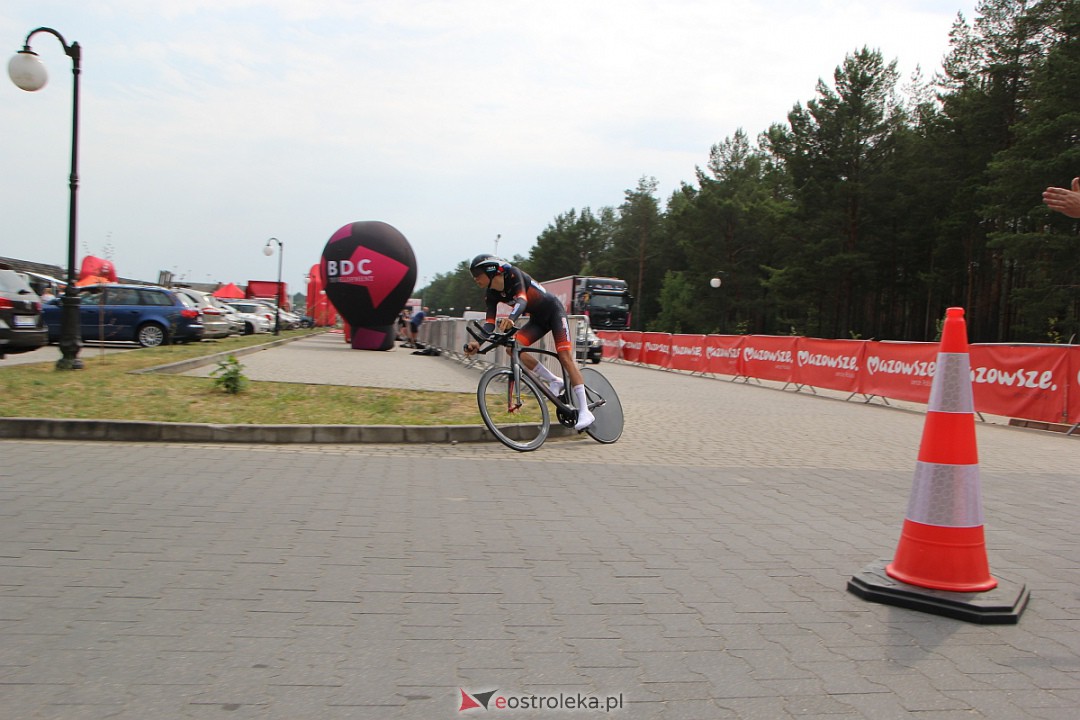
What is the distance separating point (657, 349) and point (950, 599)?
2942 cm

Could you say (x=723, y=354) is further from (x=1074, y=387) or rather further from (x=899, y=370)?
(x=1074, y=387)

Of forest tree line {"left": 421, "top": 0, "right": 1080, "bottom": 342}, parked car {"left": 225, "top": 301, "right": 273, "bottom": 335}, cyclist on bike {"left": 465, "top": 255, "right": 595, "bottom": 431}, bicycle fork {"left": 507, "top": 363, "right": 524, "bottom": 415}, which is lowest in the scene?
parked car {"left": 225, "top": 301, "right": 273, "bottom": 335}

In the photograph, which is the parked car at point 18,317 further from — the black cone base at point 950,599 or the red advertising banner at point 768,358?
the red advertising banner at point 768,358

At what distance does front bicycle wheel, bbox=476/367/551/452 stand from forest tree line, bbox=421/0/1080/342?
20837mm

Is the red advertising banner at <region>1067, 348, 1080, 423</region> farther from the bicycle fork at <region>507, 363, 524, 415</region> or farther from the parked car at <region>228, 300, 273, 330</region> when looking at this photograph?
the parked car at <region>228, 300, 273, 330</region>

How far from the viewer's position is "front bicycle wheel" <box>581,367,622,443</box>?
31.4 feet

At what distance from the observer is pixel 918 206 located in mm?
50906

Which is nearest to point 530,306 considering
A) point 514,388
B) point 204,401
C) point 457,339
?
point 514,388

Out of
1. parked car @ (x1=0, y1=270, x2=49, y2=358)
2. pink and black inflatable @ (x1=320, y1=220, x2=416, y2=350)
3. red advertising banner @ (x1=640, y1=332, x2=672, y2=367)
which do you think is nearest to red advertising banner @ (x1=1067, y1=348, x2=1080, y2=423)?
parked car @ (x1=0, y1=270, x2=49, y2=358)

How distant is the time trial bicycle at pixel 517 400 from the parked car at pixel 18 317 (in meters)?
10.2

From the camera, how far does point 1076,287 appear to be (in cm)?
3466

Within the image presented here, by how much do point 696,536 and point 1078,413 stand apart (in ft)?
35.0

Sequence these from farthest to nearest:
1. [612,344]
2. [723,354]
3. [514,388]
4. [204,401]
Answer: [612,344], [723,354], [204,401], [514,388]
